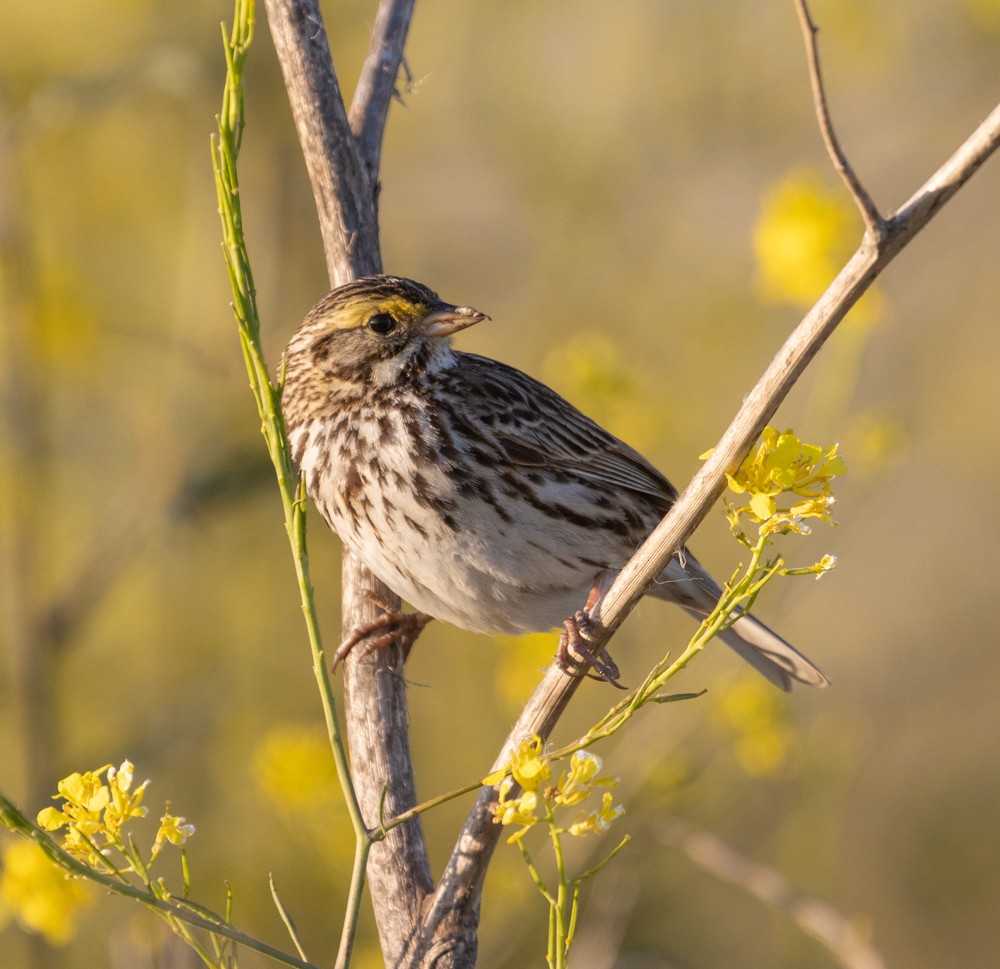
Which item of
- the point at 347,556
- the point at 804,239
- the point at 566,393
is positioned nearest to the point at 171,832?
the point at 347,556

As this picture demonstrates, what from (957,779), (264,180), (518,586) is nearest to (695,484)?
(518,586)

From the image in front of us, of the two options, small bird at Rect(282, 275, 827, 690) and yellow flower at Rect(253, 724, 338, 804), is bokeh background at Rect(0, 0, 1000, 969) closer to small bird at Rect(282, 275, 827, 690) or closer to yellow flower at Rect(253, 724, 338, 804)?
yellow flower at Rect(253, 724, 338, 804)

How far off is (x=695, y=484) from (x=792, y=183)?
127 inches

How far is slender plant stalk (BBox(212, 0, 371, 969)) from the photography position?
1700 mm

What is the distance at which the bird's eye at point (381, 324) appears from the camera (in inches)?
140

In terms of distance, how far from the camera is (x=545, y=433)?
3.70 meters

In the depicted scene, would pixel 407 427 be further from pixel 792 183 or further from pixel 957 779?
pixel 957 779

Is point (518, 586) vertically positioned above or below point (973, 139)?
below

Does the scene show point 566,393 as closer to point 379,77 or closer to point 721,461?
point 379,77

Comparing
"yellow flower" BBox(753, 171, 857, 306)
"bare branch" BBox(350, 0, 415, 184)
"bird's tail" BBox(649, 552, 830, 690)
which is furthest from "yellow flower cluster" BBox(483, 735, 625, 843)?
"yellow flower" BBox(753, 171, 857, 306)

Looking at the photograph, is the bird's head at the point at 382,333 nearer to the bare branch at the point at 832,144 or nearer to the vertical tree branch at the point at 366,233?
the vertical tree branch at the point at 366,233

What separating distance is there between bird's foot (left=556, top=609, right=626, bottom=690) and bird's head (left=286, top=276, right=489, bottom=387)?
3.26 feet

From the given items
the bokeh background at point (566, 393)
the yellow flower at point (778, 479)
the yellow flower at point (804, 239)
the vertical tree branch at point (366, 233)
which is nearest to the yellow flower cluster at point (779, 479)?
the yellow flower at point (778, 479)

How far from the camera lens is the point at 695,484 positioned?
203 centimetres
